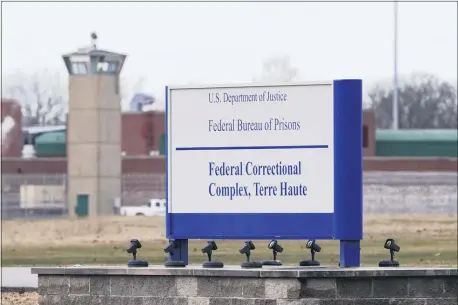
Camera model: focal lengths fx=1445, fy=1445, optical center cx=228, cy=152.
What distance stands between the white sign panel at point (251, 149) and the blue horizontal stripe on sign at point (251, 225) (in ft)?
0.25

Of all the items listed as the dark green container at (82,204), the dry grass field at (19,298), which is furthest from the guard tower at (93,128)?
the dry grass field at (19,298)

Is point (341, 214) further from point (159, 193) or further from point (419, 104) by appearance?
point (419, 104)

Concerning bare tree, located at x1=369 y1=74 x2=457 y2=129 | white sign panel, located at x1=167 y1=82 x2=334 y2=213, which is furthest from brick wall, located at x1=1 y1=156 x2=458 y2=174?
white sign panel, located at x1=167 y1=82 x2=334 y2=213

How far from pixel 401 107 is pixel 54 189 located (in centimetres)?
6081

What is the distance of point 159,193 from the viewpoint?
84375 millimetres

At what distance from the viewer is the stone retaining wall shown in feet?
57.7

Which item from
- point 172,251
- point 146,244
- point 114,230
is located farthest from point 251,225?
point 114,230

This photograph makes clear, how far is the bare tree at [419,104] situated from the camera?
441 ft

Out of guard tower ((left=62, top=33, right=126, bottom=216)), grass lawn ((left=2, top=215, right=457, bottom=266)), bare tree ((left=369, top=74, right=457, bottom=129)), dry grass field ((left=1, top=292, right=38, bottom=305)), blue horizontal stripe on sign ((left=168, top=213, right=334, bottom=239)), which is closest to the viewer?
blue horizontal stripe on sign ((left=168, top=213, right=334, bottom=239))

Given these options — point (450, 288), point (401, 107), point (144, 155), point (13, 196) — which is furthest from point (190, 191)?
point (401, 107)

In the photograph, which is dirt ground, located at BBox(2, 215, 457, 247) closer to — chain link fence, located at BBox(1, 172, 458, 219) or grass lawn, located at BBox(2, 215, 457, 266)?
grass lawn, located at BBox(2, 215, 457, 266)

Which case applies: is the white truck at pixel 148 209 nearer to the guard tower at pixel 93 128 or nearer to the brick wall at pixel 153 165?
the guard tower at pixel 93 128

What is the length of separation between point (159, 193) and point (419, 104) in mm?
59323

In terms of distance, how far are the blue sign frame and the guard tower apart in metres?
63.8
